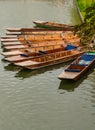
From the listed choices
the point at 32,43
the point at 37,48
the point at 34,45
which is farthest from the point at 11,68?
the point at 32,43

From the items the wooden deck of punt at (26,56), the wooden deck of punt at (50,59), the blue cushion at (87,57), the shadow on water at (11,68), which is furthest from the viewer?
the blue cushion at (87,57)

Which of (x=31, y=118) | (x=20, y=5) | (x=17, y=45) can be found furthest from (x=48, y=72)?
(x=20, y=5)

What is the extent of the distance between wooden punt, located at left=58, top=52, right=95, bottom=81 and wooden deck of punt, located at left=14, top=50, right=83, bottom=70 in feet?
3.65

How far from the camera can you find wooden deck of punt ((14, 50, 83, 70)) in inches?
840

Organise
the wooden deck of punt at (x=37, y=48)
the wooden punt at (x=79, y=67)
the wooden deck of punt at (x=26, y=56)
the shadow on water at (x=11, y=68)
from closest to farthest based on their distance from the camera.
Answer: the wooden punt at (x=79, y=67) < the shadow on water at (x=11, y=68) < the wooden deck of punt at (x=26, y=56) < the wooden deck of punt at (x=37, y=48)

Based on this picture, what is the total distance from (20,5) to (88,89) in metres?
27.9

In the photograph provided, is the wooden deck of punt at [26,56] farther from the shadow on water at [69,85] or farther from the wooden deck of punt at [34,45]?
Result: the shadow on water at [69,85]

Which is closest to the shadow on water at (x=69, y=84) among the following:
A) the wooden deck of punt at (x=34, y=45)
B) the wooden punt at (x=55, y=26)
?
the wooden deck of punt at (x=34, y=45)

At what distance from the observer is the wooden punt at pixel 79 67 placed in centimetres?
1940

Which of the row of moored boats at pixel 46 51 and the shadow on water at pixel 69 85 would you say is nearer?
the shadow on water at pixel 69 85

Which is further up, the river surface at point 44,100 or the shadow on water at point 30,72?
the shadow on water at point 30,72

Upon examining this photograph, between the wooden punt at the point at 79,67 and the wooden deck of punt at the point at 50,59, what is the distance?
1.11 meters

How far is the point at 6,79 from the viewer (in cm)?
2014

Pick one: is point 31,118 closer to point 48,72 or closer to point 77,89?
point 77,89
